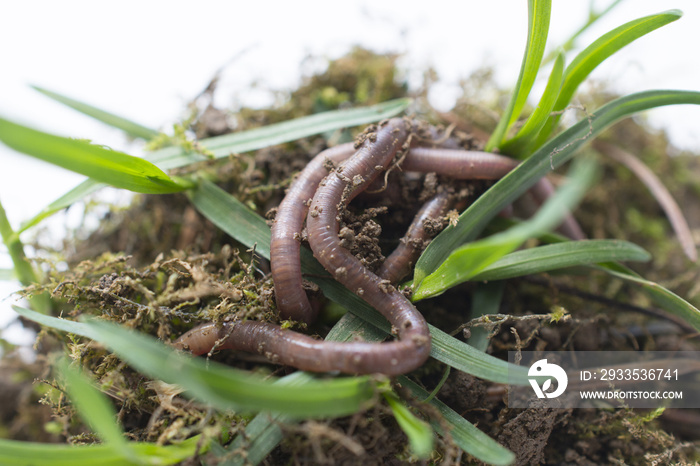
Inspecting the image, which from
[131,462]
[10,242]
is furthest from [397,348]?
[10,242]

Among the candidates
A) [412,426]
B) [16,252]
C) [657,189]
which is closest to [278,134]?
[16,252]

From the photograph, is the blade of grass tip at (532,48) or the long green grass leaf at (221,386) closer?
the long green grass leaf at (221,386)

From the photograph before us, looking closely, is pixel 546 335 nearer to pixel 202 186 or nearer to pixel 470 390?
pixel 470 390

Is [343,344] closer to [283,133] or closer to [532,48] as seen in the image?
A: [283,133]

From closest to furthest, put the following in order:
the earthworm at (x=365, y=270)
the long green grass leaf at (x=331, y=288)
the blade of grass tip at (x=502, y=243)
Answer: the blade of grass tip at (x=502, y=243) → the earthworm at (x=365, y=270) → the long green grass leaf at (x=331, y=288)

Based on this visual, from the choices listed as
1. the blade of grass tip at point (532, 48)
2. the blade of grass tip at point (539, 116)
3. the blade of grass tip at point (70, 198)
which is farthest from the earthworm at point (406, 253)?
the blade of grass tip at point (70, 198)

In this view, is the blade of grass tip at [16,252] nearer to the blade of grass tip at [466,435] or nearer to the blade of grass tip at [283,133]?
the blade of grass tip at [283,133]

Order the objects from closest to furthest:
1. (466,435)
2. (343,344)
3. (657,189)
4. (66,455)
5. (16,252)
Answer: (66,455), (343,344), (466,435), (16,252), (657,189)
